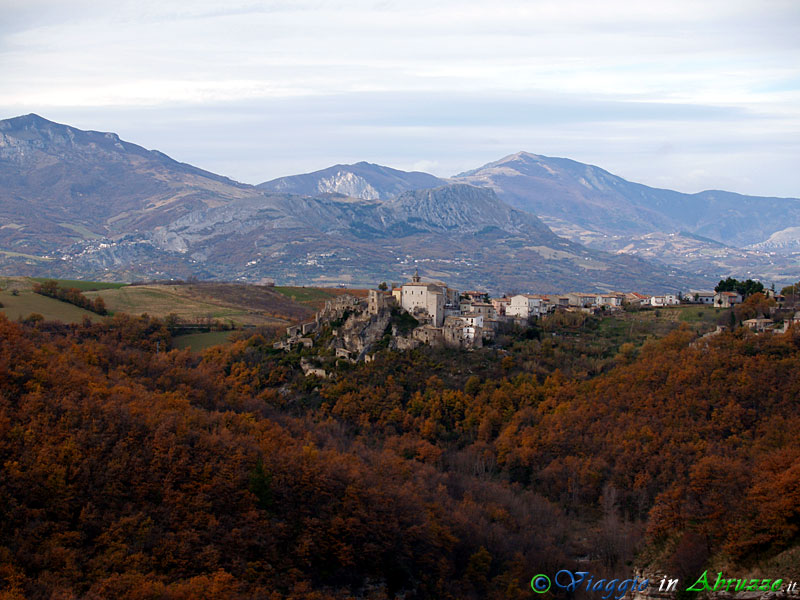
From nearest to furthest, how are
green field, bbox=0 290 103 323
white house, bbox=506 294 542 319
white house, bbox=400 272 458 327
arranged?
white house, bbox=400 272 458 327, white house, bbox=506 294 542 319, green field, bbox=0 290 103 323

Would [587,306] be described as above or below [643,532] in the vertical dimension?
above

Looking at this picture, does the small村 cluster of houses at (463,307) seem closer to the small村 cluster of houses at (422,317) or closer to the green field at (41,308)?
the small村 cluster of houses at (422,317)

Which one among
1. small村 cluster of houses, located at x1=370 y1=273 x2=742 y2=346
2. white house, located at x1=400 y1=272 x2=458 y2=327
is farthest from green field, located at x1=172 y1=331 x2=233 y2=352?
white house, located at x1=400 y1=272 x2=458 y2=327

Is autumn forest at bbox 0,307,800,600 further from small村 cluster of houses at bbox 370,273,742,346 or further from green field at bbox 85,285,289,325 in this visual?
green field at bbox 85,285,289,325

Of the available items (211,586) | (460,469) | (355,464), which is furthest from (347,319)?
(211,586)

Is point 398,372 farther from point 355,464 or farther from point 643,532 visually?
point 643,532
